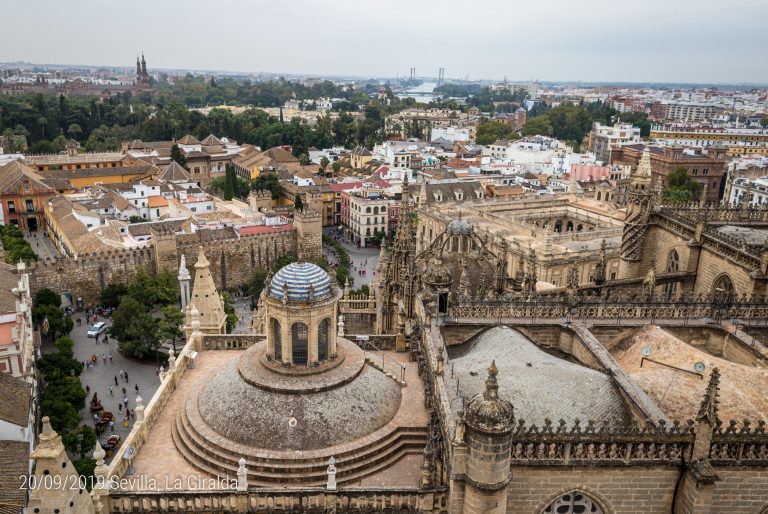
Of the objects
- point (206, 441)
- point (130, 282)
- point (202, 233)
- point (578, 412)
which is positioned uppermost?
point (578, 412)

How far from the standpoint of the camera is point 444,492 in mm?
12695

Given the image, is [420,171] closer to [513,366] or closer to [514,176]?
[514,176]

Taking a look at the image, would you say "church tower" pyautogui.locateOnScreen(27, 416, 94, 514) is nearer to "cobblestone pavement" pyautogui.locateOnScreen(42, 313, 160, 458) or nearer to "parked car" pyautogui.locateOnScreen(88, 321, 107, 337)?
"cobblestone pavement" pyautogui.locateOnScreen(42, 313, 160, 458)

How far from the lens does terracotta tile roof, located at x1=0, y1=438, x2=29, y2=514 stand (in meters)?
20.0

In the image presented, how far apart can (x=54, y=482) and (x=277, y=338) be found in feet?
19.0

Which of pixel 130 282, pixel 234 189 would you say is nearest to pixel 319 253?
pixel 130 282

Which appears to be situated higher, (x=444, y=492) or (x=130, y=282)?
(x=444, y=492)

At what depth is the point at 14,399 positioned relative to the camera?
2677 centimetres

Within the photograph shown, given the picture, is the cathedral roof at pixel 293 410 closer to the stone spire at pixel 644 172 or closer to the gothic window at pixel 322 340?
the gothic window at pixel 322 340

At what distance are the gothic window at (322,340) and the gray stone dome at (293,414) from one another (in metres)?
0.82

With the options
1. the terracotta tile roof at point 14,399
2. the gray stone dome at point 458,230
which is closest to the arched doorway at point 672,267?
the gray stone dome at point 458,230

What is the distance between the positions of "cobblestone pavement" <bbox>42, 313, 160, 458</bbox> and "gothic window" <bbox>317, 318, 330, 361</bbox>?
22.4 m

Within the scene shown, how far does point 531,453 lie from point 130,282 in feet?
171

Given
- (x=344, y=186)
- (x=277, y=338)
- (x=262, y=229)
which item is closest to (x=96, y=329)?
(x=262, y=229)
